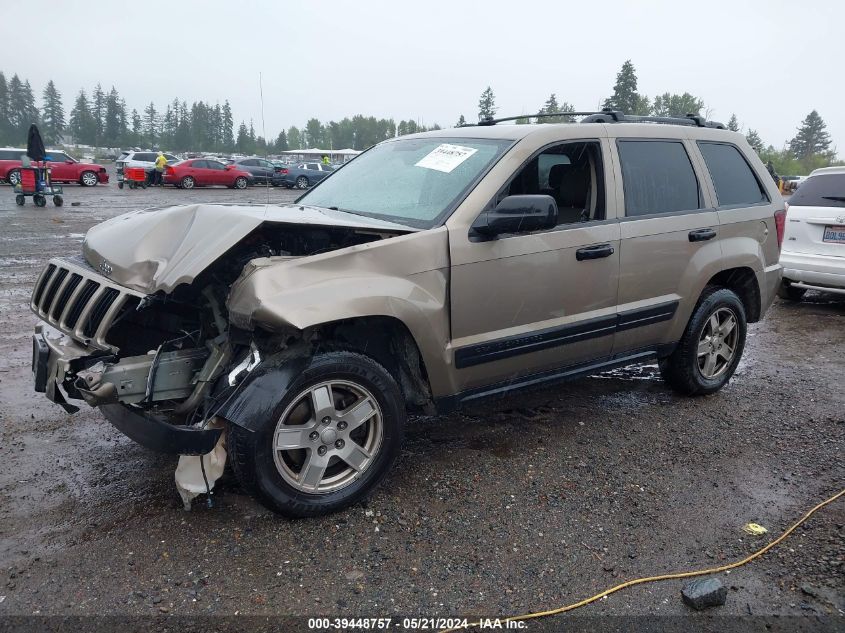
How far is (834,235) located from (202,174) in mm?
26469

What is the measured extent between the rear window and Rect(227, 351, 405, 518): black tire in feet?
21.7

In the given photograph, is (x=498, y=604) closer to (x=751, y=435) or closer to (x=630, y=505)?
(x=630, y=505)

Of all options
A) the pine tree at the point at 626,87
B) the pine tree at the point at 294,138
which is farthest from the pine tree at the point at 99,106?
the pine tree at the point at 626,87

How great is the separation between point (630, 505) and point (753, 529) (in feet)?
1.86

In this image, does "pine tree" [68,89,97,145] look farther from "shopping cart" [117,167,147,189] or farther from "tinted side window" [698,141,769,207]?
"tinted side window" [698,141,769,207]

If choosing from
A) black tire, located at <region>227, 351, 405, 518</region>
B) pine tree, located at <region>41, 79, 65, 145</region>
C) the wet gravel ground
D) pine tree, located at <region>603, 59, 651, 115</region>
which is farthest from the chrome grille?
pine tree, located at <region>41, 79, 65, 145</region>

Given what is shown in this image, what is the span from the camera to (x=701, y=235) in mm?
4363

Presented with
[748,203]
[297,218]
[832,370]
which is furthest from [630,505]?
[832,370]

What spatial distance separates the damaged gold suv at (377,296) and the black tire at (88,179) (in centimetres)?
2801

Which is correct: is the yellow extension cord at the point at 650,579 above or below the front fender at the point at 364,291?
below

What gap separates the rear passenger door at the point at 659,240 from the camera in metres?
4.05

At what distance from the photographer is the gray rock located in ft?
8.39

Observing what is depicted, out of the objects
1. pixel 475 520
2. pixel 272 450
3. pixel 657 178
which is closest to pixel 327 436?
pixel 272 450

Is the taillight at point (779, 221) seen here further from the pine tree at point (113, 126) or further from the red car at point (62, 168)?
the pine tree at point (113, 126)
